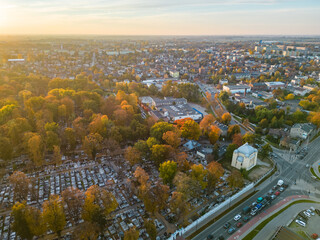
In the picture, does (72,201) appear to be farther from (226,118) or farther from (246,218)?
(226,118)

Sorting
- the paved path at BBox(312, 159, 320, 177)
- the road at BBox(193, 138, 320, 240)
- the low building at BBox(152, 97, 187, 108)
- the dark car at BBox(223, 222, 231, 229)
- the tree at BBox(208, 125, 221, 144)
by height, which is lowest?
the paved path at BBox(312, 159, 320, 177)

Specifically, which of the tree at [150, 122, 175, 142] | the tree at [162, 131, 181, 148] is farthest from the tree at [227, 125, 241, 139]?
the tree at [162, 131, 181, 148]

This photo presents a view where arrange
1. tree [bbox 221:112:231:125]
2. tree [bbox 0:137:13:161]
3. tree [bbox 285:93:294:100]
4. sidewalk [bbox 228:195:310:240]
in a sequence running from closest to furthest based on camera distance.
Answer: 1. sidewalk [bbox 228:195:310:240]
2. tree [bbox 0:137:13:161]
3. tree [bbox 221:112:231:125]
4. tree [bbox 285:93:294:100]

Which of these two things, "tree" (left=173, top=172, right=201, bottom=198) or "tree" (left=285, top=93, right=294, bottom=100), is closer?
"tree" (left=173, top=172, right=201, bottom=198)

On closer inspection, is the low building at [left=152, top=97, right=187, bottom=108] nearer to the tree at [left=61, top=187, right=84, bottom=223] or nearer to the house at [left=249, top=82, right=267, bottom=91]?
the house at [left=249, top=82, right=267, bottom=91]

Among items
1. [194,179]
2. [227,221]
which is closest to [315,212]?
[227,221]

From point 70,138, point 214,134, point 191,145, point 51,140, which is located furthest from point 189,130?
point 51,140
